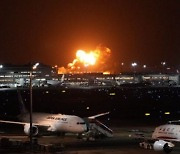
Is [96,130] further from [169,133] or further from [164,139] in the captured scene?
[169,133]

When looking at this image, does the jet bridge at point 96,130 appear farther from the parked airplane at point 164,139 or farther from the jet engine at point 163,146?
the jet engine at point 163,146

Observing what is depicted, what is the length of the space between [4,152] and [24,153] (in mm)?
2526

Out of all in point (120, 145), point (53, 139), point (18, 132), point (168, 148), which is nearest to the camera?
point (168, 148)

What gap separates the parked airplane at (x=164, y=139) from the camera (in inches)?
1939

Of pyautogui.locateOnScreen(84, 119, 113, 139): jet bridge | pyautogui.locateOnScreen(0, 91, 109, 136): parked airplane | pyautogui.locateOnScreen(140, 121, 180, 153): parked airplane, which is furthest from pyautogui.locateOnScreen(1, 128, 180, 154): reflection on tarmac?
pyautogui.locateOnScreen(84, 119, 113, 139): jet bridge

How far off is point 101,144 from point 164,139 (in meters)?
9.01

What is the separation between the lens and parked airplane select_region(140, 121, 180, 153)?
162ft

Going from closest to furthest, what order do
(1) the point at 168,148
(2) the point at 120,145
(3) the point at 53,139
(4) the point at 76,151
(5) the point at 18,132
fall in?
(1) the point at 168,148, (4) the point at 76,151, (2) the point at 120,145, (3) the point at 53,139, (5) the point at 18,132

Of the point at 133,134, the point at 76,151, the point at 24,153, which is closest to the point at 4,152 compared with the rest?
the point at 24,153

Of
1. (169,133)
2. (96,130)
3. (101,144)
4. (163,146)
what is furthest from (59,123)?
(163,146)

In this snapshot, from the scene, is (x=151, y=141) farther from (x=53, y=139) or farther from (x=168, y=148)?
(x=53, y=139)

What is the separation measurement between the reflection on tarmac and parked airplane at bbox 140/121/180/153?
992mm

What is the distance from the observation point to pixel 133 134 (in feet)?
227

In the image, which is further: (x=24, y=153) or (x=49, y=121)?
(x=49, y=121)
